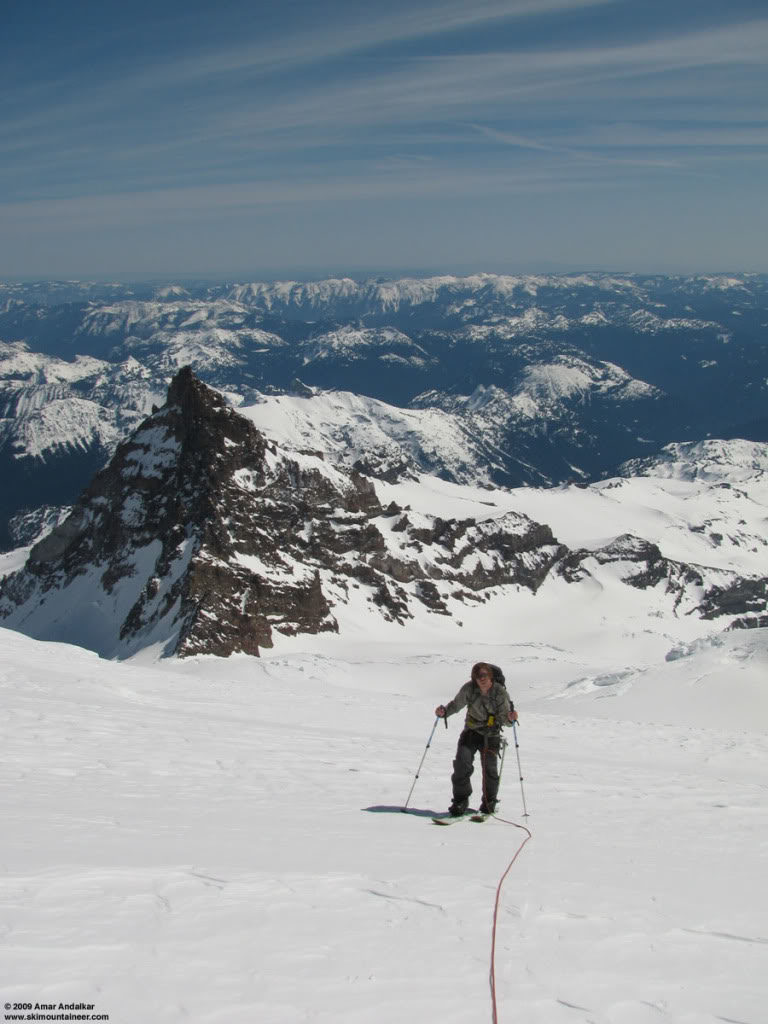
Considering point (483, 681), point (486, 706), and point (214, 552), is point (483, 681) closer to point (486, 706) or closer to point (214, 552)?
point (486, 706)

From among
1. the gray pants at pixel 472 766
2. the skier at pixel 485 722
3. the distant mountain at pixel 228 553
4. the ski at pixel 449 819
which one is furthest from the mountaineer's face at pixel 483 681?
the distant mountain at pixel 228 553

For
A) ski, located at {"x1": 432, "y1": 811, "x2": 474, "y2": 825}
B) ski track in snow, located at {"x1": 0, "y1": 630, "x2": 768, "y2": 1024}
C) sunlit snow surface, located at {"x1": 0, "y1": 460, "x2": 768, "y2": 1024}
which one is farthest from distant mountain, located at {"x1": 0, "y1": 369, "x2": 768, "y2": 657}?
ski, located at {"x1": 432, "y1": 811, "x2": 474, "y2": 825}

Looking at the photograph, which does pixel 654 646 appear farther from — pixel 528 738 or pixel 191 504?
pixel 528 738

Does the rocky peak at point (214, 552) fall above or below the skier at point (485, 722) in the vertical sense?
below

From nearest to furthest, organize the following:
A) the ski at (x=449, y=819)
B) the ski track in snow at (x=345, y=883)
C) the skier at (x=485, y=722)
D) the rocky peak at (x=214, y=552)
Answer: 1. the ski track in snow at (x=345, y=883)
2. the ski at (x=449, y=819)
3. the skier at (x=485, y=722)
4. the rocky peak at (x=214, y=552)

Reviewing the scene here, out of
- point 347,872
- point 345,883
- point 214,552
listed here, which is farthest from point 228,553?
point 345,883

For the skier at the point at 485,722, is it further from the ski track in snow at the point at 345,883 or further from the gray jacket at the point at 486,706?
the ski track in snow at the point at 345,883

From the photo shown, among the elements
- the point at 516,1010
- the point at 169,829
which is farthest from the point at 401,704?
the point at 516,1010
